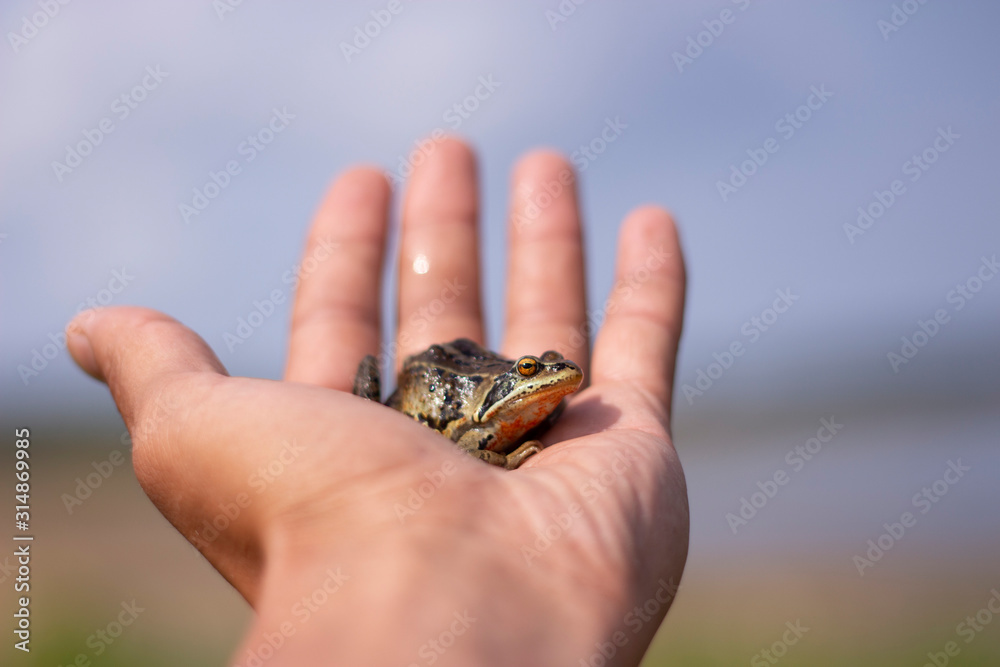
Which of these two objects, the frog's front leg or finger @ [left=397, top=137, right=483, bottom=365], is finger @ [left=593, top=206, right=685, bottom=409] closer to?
the frog's front leg

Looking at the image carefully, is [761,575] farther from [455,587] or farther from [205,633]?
[455,587]

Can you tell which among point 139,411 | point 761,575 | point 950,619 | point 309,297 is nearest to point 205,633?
point 309,297

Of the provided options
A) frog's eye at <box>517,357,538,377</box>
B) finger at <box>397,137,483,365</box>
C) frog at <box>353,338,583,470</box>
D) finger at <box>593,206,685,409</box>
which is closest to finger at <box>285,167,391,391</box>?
finger at <box>397,137,483,365</box>

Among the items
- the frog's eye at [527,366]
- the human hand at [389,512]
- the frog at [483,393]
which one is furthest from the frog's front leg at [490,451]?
the frog's eye at [527,366]

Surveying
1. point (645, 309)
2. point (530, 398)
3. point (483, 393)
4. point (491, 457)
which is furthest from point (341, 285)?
point (645, 309)

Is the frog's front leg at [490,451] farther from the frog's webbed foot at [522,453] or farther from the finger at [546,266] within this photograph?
the finger at [546,266]

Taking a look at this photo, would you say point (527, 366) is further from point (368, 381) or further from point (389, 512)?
point (389, 512)

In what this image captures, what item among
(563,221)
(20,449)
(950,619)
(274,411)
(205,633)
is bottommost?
(205,633)
